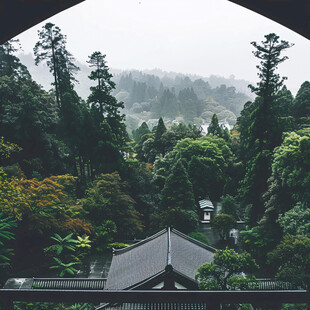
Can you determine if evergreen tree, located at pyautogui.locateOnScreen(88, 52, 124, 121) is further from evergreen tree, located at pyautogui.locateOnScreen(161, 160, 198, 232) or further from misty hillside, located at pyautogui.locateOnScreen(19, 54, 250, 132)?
misty hillside, located at pyautogui.locateOnScreen(19, 54, 250, 132)

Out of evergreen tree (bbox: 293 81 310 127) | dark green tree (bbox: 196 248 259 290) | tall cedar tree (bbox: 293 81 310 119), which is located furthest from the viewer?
tall cedar tree (bbox: 293 81 310 119)

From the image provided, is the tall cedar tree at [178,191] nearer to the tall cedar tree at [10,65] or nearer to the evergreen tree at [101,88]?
the evergreen tree at [101,88]

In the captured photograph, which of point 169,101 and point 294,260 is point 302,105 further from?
point 169,101

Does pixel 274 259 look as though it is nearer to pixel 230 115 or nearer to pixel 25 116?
pixel 25 116

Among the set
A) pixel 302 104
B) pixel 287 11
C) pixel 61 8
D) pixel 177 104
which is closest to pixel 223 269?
pixel 287 11

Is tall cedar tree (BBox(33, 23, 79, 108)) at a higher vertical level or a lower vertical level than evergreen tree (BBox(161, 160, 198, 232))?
higher

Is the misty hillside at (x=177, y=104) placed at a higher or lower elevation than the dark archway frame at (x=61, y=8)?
higher

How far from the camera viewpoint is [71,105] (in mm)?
18203

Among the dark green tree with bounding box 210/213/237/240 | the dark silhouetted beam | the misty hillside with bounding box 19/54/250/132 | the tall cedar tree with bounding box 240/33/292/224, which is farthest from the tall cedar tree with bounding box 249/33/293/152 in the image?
the misty hillside with bounding box 19/54/250/132

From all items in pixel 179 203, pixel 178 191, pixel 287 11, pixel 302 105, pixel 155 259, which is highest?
pixel 302 105

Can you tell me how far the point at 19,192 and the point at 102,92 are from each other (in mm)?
10474

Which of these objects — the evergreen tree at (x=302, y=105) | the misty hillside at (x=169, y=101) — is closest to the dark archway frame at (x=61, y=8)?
the evergreen tree at (x=302, y=105)

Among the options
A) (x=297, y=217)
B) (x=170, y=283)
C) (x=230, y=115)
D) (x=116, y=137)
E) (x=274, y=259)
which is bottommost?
(x=170, y=283)

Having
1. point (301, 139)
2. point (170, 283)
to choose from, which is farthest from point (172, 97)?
point (170, 283)
